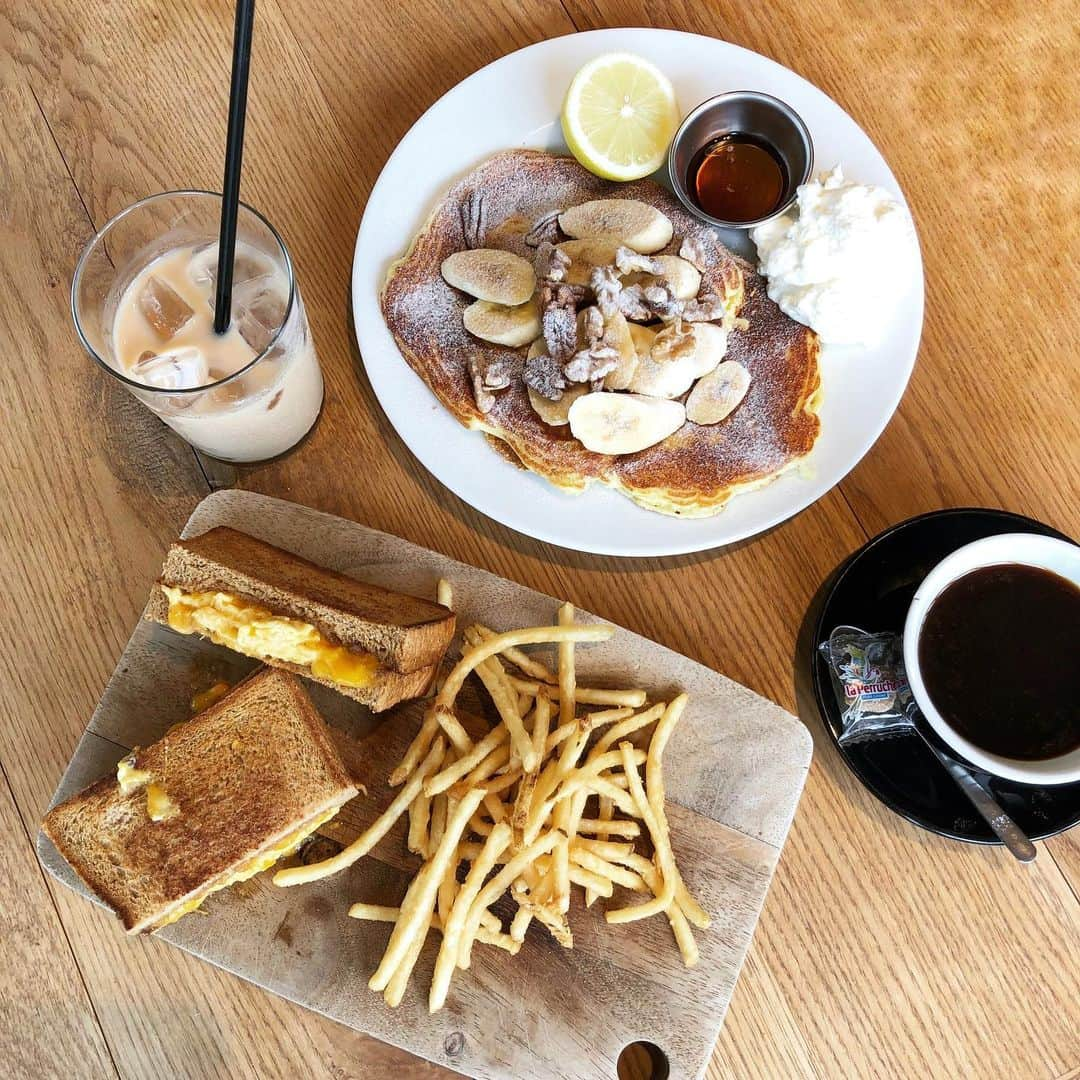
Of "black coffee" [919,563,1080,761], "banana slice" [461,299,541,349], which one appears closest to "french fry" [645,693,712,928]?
"black coffee" [919,563,1080,761]

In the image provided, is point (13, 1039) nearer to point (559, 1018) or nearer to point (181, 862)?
point (181, 862)

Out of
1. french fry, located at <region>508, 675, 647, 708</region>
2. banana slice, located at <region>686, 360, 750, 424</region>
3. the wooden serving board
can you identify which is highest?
banana slice, located at <region>686, 360, 750, 424</region>

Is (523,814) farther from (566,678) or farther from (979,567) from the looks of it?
(979,567)

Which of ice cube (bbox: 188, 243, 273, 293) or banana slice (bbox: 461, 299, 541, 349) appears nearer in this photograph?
ice cube (bbox: 188, 243, 273, 293)

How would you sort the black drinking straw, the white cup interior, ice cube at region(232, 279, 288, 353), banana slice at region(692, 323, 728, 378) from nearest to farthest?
1. the black drinking straw
2. the white cup interior
3. ice cube at region(232, 279, 288, 353)
4. banana slice at region(692, 323, 728, 378)

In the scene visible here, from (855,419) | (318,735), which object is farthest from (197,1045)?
(855,419)

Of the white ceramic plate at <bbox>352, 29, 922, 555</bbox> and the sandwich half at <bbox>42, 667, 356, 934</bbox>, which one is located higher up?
the white ceramic plate at <bbox>352, 29, 922, 555</bbox>

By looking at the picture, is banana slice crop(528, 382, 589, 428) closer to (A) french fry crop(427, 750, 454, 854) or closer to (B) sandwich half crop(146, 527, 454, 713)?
(B) sandwich half crop(146, 527, 454, 713)
